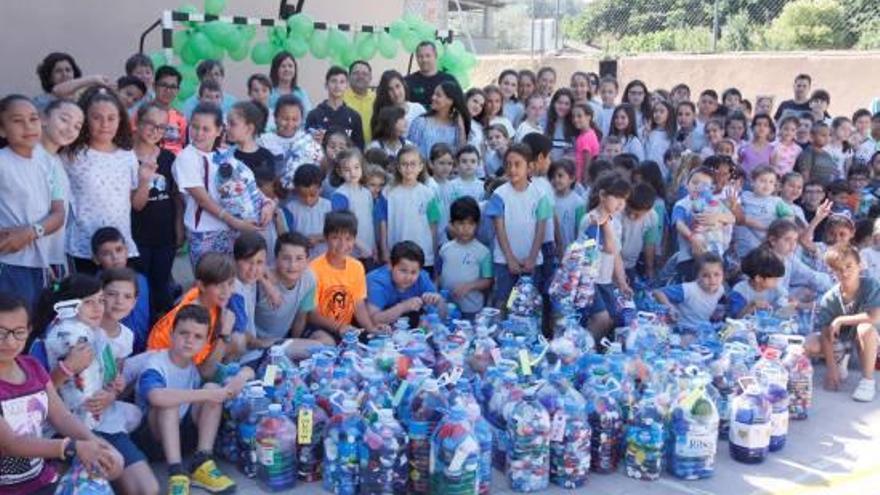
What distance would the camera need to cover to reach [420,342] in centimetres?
448

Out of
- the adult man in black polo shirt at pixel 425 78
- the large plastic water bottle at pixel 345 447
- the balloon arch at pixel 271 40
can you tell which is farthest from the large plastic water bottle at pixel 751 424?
the balloon arch at pixel 271 40

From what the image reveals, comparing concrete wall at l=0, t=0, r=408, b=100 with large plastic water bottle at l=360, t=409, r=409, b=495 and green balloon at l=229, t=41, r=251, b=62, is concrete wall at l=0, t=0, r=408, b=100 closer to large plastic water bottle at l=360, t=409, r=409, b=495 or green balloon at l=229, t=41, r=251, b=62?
green balloon at l=229, t=41, r=251, b=62

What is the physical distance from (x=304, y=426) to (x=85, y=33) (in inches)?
279

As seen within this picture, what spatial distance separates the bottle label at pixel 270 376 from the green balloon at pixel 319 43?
567 centimetres

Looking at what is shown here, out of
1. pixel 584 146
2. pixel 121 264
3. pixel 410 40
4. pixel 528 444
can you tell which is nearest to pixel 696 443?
pixel 528 444

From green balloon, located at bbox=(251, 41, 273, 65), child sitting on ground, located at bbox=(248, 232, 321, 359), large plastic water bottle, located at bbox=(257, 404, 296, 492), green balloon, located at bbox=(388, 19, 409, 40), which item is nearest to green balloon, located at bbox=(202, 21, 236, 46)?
green balloon, located at bbox=(251, 41, 273, 65)

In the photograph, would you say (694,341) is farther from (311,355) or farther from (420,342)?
(311,355)

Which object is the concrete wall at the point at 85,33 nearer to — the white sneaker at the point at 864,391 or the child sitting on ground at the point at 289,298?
the child sitting on ground at the point at 289,298

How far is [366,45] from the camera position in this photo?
960 cm

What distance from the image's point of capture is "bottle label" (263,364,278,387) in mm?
3953

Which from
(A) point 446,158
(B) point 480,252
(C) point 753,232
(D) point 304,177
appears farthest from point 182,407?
(C) point 753,232

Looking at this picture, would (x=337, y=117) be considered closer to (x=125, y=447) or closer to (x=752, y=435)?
(x=125, y=447)

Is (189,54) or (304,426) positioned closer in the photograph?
(304,426)

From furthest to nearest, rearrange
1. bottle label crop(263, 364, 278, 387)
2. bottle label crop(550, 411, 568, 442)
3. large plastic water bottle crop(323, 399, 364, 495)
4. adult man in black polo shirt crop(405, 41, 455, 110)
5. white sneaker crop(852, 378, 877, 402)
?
1. adult man in black polo shirt crop(405, 41, 455, 110)
2. white sneaker crop(852, 378, 877, 402)
3. bottle label crop(263, 364, 278, 387)
4. bottle label crop(550, 411, 568, 442)
5. large plastic water bottle crop(323, 399, 364, 495)
